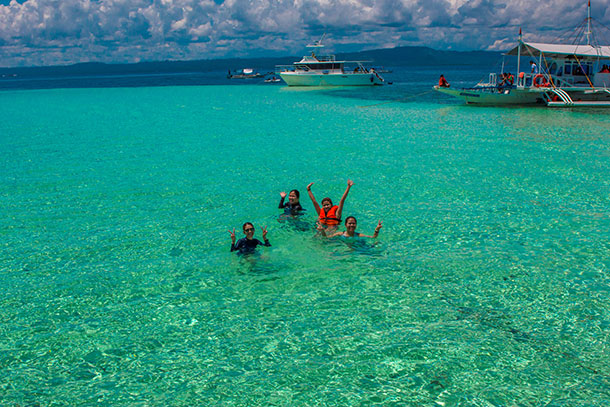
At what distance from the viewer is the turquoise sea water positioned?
5293 millimetres

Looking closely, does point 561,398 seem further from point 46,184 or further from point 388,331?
point 46,184

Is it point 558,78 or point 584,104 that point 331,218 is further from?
point 558,78

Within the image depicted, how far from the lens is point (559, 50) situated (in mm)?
35625

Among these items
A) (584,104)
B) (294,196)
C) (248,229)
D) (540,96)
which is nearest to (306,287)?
(248,229)

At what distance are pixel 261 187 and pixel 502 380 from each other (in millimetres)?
9831

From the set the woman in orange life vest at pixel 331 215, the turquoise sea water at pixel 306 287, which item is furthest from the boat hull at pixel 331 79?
the woman in orange life vest at pixel 331 215

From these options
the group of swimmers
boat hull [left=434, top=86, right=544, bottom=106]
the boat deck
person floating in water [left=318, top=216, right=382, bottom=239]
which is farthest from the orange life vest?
boat hull [left=434, top=86, right=544, bottom=106]

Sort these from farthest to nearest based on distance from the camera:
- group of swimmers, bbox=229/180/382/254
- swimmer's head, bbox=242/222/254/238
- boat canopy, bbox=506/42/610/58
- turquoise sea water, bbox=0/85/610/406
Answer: boat canopy, bbox=506/42/610/58 < group of swimmers, bbox=229/180/382/254 < swimmer's head, bbox=242/222/254/238 < turquoise sea water, bbox=0/85/610/406

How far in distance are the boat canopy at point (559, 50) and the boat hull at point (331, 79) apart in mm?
27518

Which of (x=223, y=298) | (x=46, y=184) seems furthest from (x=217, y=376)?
(x=46, y=184)

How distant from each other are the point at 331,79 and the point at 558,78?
32.7m

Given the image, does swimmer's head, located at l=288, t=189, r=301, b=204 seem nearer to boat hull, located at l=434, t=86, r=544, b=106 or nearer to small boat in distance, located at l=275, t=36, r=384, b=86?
boat hull, located at l=434, t=86, r=544, b=106

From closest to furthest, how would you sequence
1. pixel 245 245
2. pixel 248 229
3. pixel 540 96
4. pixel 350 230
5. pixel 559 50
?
pixel 248 229, pixel 245 245, pixel 350 230, pixel 559 50, pixel 540 96

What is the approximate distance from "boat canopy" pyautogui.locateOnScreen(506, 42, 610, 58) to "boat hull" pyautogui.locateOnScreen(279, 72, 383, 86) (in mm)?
27518
